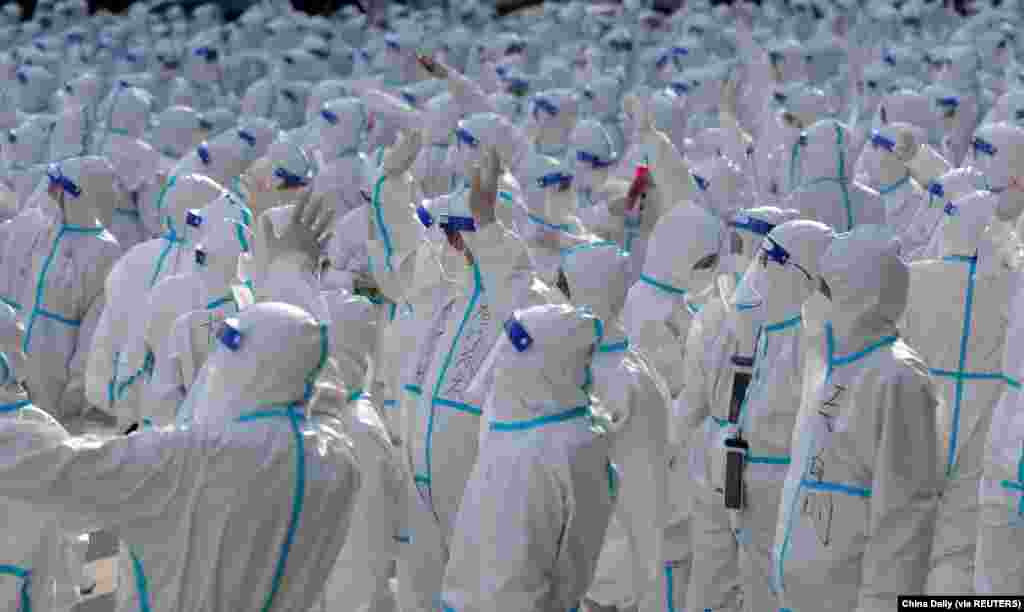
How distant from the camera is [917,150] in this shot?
1115 cm

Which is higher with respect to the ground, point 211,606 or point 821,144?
point 211,606

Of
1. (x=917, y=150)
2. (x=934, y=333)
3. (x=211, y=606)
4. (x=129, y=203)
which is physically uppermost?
(x=211, y=606)

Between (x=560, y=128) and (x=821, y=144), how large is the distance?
14.6ft

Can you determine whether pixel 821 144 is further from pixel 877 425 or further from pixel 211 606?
pixel 211 606

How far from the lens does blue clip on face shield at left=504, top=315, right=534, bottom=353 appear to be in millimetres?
5684

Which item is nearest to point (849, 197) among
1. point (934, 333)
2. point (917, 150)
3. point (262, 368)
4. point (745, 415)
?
point (917, 150)

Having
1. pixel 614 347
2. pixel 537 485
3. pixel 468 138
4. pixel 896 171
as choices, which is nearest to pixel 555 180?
pixel 468 138

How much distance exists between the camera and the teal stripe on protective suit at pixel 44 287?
34.0 ft

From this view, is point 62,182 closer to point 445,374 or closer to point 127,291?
point 127,291

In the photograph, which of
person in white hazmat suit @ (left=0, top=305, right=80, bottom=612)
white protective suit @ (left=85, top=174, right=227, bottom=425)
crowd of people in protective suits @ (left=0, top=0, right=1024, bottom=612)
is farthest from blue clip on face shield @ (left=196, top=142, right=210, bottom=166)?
person in white hazmat suit @ (left=0, top=305, right=80, bottom=612)

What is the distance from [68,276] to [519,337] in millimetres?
5344

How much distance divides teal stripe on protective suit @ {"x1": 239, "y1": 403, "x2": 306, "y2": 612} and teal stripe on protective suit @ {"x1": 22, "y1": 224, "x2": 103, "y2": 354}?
545 centimetres

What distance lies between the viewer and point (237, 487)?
203 inches

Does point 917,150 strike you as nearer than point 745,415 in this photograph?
No
